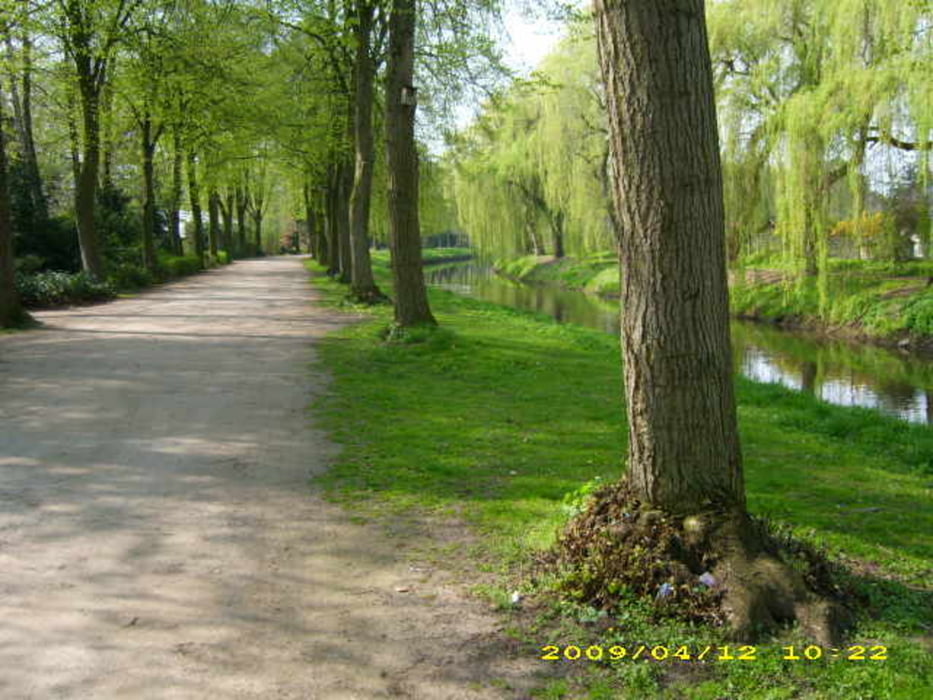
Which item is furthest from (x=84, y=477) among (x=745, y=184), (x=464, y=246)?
(x=464, y=246)

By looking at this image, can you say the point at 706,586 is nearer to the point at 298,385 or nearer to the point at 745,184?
the point at 298,385

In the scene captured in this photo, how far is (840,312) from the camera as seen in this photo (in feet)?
63.6

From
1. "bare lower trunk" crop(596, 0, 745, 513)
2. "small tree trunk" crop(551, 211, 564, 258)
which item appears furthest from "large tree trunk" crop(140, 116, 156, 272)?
"bare lower trunk" crop(596, 0, 745, 513)

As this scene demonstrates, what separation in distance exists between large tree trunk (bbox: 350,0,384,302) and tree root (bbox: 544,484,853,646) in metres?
12.9

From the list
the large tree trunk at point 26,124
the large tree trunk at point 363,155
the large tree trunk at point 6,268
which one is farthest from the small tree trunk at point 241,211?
the large tree trunk at point 6,268

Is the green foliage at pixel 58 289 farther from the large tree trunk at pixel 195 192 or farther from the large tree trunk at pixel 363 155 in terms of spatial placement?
the large tree trunk at pixel 195 192

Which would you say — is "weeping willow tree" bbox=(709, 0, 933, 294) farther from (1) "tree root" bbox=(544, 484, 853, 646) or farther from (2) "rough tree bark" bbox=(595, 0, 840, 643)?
(1) "tree root" bbox=(544, 484, 853, 646)

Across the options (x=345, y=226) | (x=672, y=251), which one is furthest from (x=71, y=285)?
(x=672, y=251)

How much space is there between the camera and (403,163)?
12008 millimetres
